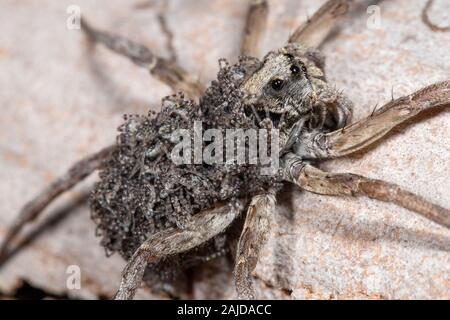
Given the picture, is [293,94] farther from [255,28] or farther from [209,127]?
[255,28]

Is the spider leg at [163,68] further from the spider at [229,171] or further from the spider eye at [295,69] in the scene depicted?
the spider eye at [295,69]

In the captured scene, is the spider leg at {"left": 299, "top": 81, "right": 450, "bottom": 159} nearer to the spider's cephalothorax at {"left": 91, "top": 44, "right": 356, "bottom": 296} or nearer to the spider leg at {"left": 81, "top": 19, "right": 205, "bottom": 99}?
the spider's cephalothorax at {"left": 91, "top": 44, "right": 356, "bottom": 296}

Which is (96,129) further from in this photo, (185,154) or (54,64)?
(185,154)

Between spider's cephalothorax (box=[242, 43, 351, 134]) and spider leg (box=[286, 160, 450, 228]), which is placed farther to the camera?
spider's cephalothorax (box=[242, 43, 351, 134])

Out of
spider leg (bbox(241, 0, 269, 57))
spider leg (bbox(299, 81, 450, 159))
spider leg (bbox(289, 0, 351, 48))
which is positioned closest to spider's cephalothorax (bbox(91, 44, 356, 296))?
spider leg (bbox(299, 81, 450, 159))

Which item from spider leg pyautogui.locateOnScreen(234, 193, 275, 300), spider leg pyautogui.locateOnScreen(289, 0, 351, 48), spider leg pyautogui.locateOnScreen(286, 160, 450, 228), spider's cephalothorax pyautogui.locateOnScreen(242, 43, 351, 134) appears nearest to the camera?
spider leg pyautogui.locateOnScreen(286, 160, 450, 228)

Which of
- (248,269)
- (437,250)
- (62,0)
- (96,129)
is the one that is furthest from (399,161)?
(62,0)
